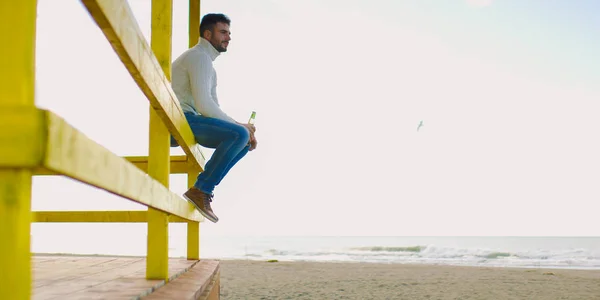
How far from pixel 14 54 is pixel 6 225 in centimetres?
23

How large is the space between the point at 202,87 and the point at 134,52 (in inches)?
69.5

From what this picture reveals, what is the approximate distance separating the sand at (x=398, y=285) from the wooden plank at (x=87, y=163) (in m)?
6.09

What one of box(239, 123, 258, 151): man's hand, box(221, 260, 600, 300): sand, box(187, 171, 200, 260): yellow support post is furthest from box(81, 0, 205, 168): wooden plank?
box(221, 260, 600, 300): sand

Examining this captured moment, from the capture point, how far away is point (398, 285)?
28.7 feet

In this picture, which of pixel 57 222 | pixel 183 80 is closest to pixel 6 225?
pixel 183 80

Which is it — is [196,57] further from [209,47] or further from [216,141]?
[216,141]

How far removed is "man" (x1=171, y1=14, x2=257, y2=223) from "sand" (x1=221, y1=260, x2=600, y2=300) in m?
4.24

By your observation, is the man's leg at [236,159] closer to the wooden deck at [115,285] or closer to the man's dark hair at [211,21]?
the wooden deck at [115,285]

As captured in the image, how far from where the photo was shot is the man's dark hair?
354 cm

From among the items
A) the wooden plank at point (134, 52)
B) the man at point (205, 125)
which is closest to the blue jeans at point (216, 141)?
the man at point (205, 125)

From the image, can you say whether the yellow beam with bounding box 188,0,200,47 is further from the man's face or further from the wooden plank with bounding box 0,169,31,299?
the wooden plank with bounding box 0,169,31,299

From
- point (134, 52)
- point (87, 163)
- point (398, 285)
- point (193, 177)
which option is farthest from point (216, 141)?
point (398, 285)

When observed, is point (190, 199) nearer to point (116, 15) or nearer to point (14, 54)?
point (116, 15)

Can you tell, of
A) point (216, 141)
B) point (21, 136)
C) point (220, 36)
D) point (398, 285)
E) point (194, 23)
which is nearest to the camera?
point (21, 136)
